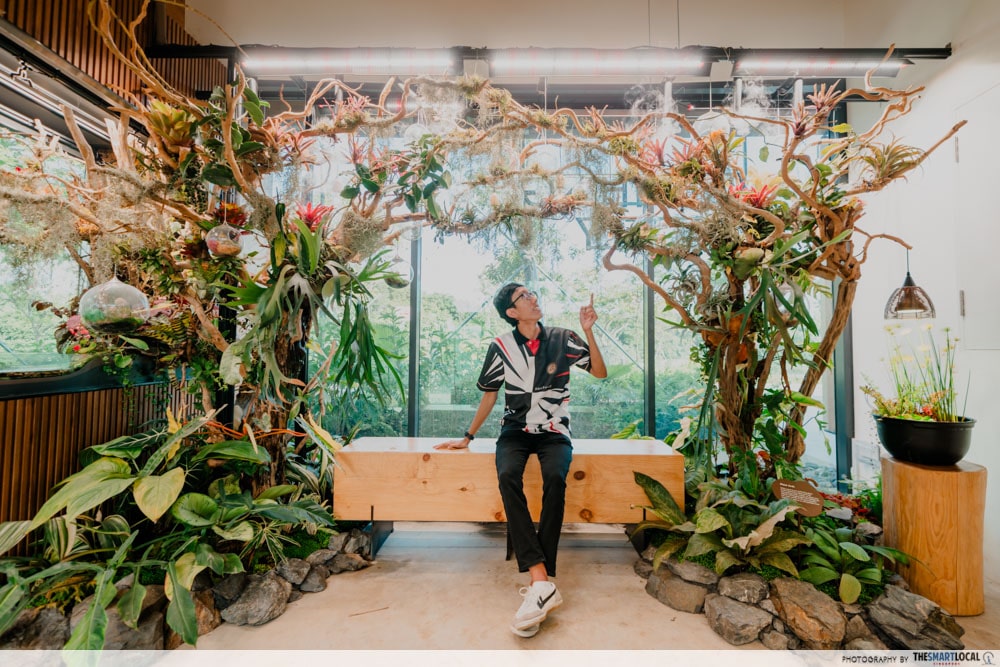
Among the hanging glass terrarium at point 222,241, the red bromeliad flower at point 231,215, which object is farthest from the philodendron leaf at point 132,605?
the red bromeliad flower at point 231,215

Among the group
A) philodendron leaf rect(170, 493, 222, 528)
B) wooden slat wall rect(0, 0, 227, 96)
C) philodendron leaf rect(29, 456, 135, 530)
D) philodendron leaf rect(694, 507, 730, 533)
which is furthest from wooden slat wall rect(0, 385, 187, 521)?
philodendron leaf rect(694, 507, 730, 533)

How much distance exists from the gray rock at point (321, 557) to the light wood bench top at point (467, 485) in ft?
0.61

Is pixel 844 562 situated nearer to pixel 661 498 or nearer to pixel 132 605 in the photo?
pixel 661 498

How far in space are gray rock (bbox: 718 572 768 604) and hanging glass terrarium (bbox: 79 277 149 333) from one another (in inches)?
115

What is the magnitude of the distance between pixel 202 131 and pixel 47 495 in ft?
6.25

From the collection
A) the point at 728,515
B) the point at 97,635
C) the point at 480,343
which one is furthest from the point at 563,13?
the point at 97,635

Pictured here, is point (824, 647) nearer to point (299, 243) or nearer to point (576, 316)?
point (576, 316)

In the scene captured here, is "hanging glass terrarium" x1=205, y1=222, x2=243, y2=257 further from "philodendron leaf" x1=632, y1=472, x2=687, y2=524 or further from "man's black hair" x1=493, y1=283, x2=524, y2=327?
"philodendron leaf" x1=632, y1=472, x2=687, y2=524

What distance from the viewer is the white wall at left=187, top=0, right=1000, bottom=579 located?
2549 millimetres

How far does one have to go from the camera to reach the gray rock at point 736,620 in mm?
1948

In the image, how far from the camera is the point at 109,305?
2006 mm

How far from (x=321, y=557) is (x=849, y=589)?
8.27 feet

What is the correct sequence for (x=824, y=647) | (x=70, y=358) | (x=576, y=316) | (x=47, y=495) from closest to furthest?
(x=824, y=647), (x=47, y=495), (x=70, y=358), (x=576, y=316)

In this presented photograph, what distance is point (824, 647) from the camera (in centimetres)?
190
